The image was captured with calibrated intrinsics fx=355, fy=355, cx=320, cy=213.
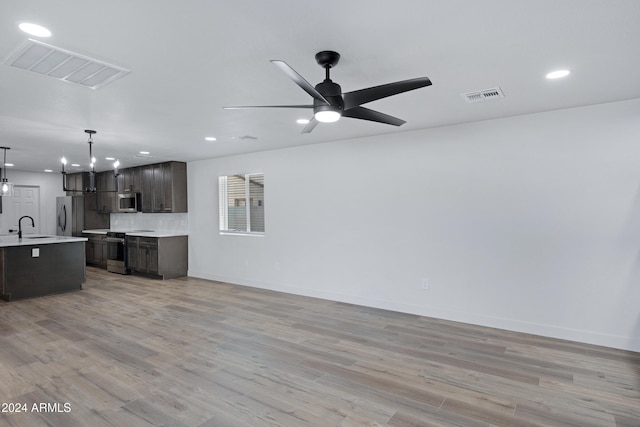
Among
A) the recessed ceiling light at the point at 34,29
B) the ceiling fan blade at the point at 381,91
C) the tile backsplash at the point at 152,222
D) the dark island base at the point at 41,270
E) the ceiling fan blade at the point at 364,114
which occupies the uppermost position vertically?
the recessed ceiling light at the point at 34,29

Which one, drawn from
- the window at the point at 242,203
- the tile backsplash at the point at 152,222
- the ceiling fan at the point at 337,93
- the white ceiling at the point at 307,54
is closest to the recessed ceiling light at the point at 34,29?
the white ceiling at the point at 307,54

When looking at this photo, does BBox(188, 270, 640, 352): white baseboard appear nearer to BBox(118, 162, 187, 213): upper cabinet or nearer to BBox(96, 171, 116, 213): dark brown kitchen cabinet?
BBox(118, 162, 187, 213): upper cabinet

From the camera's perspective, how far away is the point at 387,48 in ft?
7.64

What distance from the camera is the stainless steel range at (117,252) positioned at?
774cm

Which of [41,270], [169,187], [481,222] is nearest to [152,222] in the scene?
[169,187]

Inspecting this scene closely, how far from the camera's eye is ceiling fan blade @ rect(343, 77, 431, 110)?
2180mm

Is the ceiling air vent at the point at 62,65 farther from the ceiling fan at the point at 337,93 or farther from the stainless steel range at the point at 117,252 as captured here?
the stainless steel range at the point at 117,252

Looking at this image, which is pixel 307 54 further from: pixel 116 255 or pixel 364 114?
pixel 116 255

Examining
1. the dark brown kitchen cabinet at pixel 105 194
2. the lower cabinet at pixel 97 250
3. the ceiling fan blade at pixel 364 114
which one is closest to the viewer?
the ceiling fan blade at pixel 364 114

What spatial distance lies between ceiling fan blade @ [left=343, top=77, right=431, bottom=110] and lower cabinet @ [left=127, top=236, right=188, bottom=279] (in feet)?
19.3

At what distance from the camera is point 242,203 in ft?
22.1

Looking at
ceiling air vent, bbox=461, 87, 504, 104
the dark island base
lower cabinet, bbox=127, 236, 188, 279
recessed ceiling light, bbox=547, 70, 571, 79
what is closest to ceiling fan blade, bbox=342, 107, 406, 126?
ceiling air vent, bbox=461, 87, 504, 104

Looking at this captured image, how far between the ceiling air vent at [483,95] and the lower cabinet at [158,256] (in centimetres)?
608

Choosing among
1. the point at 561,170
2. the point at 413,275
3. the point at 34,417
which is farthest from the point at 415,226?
the point at 34,417
